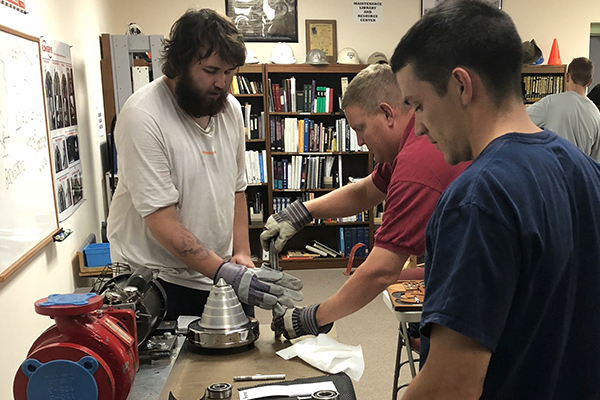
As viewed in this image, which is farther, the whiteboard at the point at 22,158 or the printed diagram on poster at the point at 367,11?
the printed diagram on poster at the point at 367,11

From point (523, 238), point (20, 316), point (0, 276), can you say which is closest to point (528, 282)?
point (523, 238)

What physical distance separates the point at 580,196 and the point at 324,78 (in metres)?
4.93

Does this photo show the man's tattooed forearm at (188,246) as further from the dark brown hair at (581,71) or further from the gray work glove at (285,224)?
the dark brown hair at (581,71)

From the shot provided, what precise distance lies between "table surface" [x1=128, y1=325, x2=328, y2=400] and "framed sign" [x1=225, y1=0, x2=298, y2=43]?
14.4 ft

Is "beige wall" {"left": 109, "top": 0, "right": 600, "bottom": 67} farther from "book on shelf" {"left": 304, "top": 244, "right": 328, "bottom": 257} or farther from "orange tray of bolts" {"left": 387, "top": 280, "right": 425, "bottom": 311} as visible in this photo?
"orange tray of bolts" {"left": 387, "top": 280, "right": 425, "bottom": 311}

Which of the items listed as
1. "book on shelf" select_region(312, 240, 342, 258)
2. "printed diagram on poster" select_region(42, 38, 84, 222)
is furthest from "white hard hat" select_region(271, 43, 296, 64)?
"printed diagram on poster" select_region(42, 38, 84, 222)

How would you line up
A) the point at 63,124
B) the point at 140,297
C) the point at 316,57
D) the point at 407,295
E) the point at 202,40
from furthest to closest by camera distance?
the point at 316,57, the point at 63,124, the point at 407,295, the point at 202,40, the point at 140,297

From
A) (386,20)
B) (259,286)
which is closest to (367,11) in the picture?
(386,20)

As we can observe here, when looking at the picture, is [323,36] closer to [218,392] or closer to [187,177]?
[187,177]

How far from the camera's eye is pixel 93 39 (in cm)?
407

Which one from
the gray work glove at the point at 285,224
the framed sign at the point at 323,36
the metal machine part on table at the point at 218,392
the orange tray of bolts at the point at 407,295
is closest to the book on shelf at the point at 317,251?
the framed sign at the point at 323,36

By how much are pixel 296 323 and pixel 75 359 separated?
2.20 feet

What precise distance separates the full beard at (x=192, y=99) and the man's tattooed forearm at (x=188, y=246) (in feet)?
1.27

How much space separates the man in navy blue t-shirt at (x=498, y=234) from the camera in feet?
2.36
